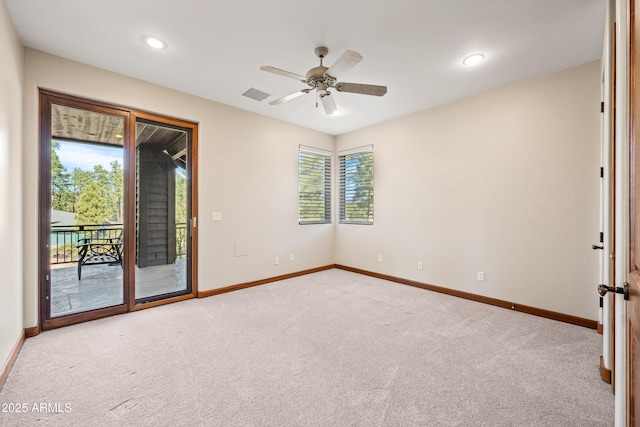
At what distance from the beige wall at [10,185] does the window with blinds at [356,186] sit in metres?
4.38

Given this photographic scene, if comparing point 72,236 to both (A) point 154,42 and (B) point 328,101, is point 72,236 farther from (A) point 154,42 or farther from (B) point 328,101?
(B) point 328,101

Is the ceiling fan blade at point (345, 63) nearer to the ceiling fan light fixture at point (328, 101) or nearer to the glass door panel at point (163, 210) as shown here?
the ceiling fan light fixture at point (328, 101)

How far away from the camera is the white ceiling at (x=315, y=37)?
2.14 meters

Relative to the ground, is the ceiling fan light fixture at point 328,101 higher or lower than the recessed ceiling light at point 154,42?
lower

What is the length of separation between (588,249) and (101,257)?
17.5ft

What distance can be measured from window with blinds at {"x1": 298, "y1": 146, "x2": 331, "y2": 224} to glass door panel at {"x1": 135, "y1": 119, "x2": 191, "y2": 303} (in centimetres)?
198

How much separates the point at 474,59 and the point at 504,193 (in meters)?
1.62

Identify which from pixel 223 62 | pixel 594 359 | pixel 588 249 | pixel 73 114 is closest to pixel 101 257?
pixel 73 114

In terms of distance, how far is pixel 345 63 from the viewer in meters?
2.23

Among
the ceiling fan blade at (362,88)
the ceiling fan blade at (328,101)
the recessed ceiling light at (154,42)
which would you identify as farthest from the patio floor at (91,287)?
the ceiling fan blade at (362,88)

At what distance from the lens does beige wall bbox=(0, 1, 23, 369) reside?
2031 mm

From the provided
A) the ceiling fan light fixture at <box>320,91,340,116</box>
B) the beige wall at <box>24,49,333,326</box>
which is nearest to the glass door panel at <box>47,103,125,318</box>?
the beige wall at <box>24,49,333,326</box>

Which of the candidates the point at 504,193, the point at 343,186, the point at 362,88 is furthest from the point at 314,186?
the point at 504,193

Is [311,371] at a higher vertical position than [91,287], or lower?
lower
